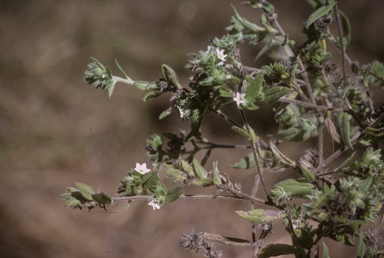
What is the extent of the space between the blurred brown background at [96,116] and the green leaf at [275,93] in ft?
6.96

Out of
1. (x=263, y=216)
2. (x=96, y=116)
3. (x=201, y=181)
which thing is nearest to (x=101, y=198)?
(x=201, y=181)

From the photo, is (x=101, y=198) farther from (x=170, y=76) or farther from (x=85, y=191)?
(x=170, y=76)

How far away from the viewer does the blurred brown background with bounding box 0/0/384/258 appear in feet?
9.96

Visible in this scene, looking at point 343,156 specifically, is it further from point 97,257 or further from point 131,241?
point 97,257

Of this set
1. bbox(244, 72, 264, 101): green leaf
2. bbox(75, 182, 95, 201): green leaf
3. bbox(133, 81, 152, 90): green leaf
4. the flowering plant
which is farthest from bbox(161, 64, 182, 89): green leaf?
bbox(75, 182, 95, 201): green leaf

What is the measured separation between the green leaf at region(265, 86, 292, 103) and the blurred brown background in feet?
6.96

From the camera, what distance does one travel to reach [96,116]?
11.8 feet

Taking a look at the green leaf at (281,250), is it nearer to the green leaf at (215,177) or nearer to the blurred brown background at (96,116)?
the green leaf at (215,177)

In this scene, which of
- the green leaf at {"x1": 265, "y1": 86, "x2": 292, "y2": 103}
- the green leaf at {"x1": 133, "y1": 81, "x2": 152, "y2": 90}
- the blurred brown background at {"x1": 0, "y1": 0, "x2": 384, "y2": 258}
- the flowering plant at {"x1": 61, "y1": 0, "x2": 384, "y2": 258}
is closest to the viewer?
the flowering plant at {"x1": 61, "y1": 0, "x2": 384, "y2": 258}

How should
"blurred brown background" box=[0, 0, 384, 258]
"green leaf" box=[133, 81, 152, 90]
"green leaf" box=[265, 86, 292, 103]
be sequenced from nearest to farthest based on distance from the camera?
"green leaf" box=[265, 86, 292, 103] → "green leaf" box=[133, 81, 152, 90] → "blurred brown background" box=[0, 0, 384, 258]

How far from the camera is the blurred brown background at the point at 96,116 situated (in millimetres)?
3037

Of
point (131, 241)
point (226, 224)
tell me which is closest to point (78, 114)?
point (131, 241)

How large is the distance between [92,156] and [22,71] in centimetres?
144

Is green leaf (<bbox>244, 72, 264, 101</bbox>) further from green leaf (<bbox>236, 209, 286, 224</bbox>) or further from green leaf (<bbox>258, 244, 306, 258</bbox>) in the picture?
green leaf (<bbox>258, 244, 306, 258</bbox>)
